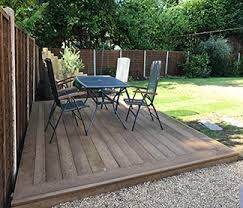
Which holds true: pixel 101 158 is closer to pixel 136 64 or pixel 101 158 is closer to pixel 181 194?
pixel 181 194

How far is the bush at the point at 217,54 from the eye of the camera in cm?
1422

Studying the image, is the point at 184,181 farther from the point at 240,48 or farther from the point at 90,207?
the point at 240,48

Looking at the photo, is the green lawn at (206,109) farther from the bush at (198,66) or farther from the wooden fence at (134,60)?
the bush at (198,66)

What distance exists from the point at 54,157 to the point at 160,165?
1.16 metres

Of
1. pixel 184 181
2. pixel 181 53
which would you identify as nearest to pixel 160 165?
pixel 184 181

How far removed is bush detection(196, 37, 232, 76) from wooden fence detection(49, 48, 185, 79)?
127 cm

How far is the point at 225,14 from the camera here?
17.2 metres

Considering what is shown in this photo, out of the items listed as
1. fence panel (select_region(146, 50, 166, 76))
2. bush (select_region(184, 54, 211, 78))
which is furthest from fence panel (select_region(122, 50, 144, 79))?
bush (select_region(184, 54, 211, 78))

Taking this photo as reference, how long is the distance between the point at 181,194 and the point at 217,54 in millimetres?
13025

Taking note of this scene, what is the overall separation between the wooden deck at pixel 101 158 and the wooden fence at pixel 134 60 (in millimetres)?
7949

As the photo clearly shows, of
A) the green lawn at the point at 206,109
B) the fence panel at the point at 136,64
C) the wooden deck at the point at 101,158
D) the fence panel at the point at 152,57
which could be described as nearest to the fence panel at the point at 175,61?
the fence panel at the point at 152,57

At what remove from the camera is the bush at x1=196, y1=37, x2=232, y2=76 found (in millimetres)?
14219

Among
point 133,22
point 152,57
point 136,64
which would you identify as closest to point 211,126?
point 136,64

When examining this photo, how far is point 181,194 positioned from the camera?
2475 millimetres
